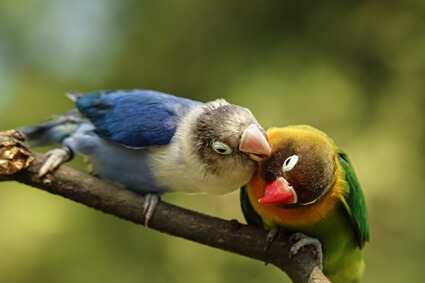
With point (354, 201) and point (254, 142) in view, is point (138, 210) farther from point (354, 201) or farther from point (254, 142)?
point (354, 201)

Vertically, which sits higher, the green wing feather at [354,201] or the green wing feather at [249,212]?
the green wing feather at [354,201]

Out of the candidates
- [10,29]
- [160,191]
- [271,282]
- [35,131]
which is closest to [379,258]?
[271,282]

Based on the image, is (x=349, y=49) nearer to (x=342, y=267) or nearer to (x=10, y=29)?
(x=342, y=267)

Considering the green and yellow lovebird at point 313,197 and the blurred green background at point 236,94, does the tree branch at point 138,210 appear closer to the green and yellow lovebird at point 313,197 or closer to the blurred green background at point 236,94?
the green and yellow lovebird at point 313,197

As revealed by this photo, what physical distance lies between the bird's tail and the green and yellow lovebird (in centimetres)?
82

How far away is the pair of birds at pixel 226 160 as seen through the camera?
155cm

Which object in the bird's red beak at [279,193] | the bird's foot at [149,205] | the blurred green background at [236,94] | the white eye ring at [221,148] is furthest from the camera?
the blurred green background at [236,94]

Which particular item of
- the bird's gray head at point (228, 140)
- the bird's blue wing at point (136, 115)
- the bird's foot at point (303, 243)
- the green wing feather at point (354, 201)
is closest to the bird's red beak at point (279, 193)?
the bird's gray head at point (228, 140)

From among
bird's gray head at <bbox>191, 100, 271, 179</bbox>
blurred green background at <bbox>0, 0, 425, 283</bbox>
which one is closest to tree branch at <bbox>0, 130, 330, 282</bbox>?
bird's gray head at <bbox>191, 100, 271, 179</bbox>

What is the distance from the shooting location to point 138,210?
6.21 ft

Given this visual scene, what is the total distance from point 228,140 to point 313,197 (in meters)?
0.32

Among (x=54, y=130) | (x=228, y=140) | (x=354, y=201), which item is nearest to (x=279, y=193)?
(x=228, y=140)

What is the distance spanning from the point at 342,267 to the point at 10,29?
4.58 meters

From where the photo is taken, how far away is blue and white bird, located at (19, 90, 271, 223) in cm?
164
